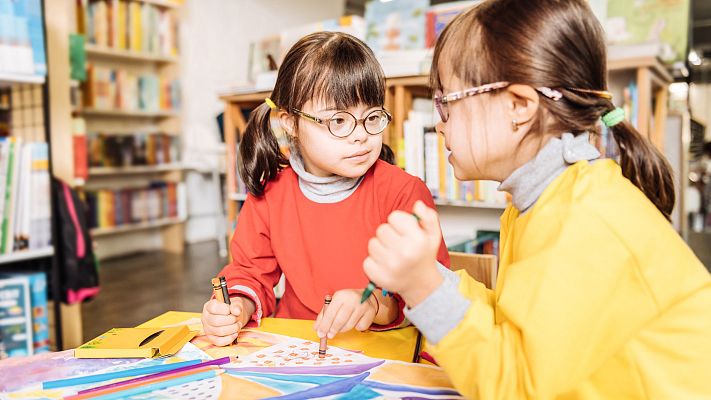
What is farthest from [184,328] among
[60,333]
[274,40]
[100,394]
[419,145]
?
[274,40]

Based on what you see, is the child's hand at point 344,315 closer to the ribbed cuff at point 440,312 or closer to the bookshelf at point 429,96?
the ribbed cuff at point 440,312

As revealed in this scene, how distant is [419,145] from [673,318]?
5.44 ft

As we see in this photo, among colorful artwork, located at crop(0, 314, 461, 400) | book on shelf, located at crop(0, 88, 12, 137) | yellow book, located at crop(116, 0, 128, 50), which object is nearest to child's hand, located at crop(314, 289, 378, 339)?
colorful artwork, located at crop(0, 314, 461, 400)

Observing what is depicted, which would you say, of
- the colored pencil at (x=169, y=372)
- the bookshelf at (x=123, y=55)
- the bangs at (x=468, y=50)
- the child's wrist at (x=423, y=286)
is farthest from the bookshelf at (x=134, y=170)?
the child's wrist at (x=423, y=286)

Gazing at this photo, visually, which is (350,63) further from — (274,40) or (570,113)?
(274,40)

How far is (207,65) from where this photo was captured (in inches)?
218

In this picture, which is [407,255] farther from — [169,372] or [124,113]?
[124,113]

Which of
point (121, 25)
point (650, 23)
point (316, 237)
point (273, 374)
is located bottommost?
point (273, 374)

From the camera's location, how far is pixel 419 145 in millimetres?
2191

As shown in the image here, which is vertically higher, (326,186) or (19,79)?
(19,79)

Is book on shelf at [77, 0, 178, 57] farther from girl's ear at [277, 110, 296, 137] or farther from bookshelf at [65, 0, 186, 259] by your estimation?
girl's ear at [277, 110, 296, 137]

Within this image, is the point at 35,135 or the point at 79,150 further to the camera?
the point at 79,150

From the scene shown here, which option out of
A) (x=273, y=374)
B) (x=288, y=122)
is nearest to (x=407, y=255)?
(x=273, y=374)

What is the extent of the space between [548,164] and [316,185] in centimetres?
59
